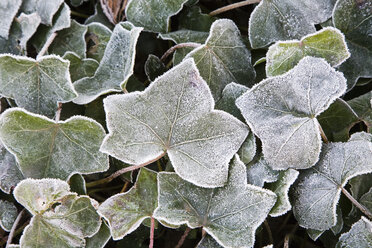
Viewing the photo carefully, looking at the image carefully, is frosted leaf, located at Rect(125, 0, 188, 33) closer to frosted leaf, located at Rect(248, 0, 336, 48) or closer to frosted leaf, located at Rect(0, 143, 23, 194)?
frosted leaf, located at Rect(248, 0, 336, 48)

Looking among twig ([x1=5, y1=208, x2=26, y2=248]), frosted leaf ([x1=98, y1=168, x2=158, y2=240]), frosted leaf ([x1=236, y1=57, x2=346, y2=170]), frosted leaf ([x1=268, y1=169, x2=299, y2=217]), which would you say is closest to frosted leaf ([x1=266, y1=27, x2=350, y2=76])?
frosted leaf ([x1=236, y1=57, x2=346, y2=170])

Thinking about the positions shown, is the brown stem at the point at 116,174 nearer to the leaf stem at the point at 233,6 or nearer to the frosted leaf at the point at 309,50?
the frosted leaf at the point at 309,50

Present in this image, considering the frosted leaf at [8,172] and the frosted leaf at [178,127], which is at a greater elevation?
the frosted leaf at [178,127]

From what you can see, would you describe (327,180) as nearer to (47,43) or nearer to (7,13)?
(47,43)

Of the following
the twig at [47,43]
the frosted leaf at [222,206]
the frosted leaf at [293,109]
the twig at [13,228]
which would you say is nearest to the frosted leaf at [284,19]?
the frosted leaf at [293,109]

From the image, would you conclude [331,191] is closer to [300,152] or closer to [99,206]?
[300,152]

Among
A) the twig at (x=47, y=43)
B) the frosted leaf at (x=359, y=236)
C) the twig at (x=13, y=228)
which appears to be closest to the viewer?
the frosted leaf at (x=359, y=236)

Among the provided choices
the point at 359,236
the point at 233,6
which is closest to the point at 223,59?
the point at 233,6
